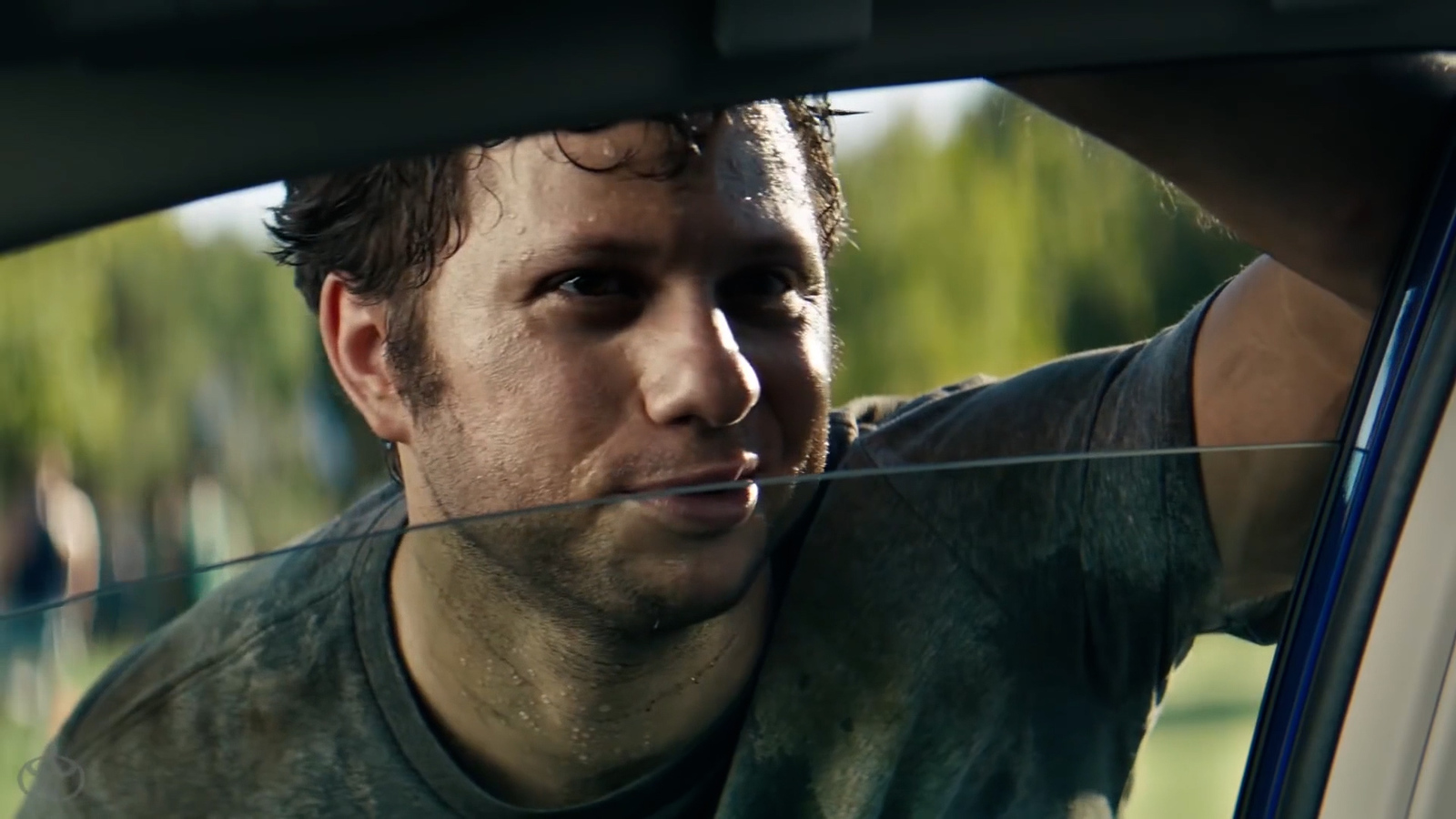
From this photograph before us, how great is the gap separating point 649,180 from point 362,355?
252 millimetres

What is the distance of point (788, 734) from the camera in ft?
4.65

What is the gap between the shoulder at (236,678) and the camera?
125 centimetres

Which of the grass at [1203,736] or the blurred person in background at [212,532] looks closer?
the blurred person in background at [212,532]

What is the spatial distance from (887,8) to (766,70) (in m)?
0.10

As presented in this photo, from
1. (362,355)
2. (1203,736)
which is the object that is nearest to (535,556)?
(362,355)

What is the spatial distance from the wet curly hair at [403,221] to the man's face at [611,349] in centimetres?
1

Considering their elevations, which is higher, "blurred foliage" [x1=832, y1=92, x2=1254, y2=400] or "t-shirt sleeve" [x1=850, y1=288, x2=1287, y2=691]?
"blurred foliage" [x1=832, y1=92, x2=1254, y2=400]

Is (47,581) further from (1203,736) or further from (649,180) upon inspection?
(1203,736)

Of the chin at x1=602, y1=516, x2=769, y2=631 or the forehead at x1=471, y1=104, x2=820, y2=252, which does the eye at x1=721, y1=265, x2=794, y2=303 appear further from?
the chin at x1=602, y1=516, x2=769, y2=631

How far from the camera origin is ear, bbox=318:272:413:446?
1.26m

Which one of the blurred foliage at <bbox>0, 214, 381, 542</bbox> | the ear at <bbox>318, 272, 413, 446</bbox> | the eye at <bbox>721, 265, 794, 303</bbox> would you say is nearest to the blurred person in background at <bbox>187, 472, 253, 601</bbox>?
the blurred foliage at <bbox>0, 214, 381, 542</bbox>

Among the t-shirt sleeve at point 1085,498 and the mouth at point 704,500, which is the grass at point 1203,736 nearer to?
the t-shirt sleeve at point 1085,498

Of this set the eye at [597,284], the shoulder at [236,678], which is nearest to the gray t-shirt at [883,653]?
the shoulder at [236,678]

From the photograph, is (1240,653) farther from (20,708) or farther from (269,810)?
(20,708)
